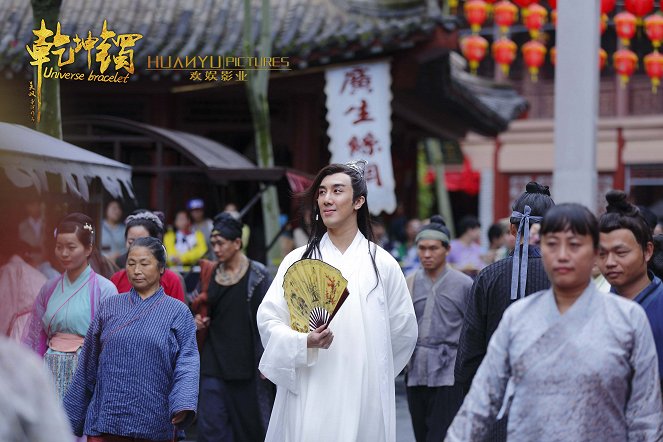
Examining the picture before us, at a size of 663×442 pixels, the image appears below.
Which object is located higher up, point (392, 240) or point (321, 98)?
point (321, 98)

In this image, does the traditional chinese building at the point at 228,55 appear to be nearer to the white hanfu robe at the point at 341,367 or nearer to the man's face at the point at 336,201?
the man's face at the point at 336,201

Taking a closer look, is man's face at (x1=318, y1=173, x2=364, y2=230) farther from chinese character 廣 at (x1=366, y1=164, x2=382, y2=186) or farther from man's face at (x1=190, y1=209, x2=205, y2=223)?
chinese character 廣 at (x1=366, y1=164, x2=382, y2=186)

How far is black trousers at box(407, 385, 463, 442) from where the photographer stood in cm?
799

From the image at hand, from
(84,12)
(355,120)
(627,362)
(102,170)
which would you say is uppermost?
(84,12)

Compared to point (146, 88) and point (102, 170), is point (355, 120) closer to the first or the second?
point (146, 88)

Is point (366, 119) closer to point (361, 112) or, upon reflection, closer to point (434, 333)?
point (361, 112)

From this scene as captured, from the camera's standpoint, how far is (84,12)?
51.8 ft

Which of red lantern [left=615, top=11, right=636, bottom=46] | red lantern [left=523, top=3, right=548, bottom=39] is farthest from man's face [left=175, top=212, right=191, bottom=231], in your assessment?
red lantern [left=615, top=11, right=636, bottom=46]

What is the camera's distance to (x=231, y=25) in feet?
50.9

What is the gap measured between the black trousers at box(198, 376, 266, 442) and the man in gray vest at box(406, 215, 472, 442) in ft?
3.85

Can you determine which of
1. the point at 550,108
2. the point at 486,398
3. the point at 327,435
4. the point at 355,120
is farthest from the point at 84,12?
the point at 550,108

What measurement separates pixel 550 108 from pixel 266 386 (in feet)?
78.4

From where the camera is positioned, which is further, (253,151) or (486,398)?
(253,151)

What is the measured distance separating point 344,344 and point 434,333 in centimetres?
256
